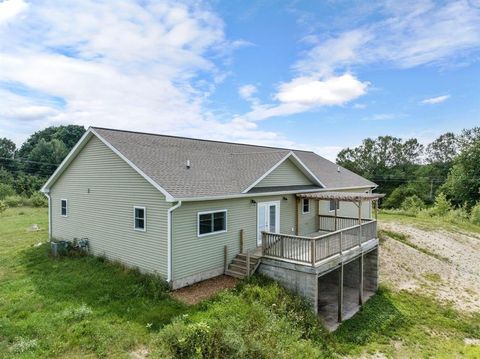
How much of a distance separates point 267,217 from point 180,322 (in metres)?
6.99

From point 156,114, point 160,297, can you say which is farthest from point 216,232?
point 156,114

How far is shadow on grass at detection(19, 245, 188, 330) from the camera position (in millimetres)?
9023

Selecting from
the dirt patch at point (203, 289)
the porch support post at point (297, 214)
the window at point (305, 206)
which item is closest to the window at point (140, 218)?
the dirt patch at point (203, 289)

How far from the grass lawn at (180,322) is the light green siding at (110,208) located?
717mm

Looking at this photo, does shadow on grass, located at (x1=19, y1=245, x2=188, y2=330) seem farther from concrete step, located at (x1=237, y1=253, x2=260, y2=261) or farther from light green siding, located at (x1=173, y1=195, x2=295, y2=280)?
concrete step, located at (x1=237, y1=253, x2=260, y2=261)

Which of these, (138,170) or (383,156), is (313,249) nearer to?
(138,170)

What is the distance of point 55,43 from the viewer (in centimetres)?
1261

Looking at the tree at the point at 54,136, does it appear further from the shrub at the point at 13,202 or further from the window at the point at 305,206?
the window at the point at 305,206

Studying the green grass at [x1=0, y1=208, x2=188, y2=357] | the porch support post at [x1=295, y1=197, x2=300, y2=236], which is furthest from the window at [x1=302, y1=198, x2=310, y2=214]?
the green grass at [x1=0, y1=208, x2=188, y2=357]

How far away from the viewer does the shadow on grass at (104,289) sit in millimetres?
9023

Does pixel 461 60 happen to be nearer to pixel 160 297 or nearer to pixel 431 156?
pixel 160 297

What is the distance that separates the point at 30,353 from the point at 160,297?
11.8ft

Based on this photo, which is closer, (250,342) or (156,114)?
(250,342)

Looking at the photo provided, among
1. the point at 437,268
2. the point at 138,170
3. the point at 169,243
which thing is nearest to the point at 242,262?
the point at 169,243
